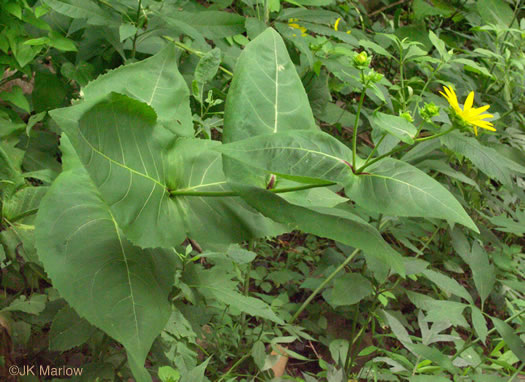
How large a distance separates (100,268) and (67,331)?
15.9 inches

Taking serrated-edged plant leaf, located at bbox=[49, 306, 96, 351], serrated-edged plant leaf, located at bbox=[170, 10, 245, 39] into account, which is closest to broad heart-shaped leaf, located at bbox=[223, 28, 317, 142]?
serrated-edged plant leaf, located at bbox=[49, 306, 96, 351]

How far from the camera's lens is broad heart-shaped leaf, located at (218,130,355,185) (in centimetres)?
69

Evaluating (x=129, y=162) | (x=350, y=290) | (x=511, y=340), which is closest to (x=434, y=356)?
(x=511, y=340)

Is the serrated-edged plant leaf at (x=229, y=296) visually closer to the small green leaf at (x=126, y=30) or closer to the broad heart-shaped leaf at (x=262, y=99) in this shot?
the broad heart-shaped leaf at (x=262, y=99)

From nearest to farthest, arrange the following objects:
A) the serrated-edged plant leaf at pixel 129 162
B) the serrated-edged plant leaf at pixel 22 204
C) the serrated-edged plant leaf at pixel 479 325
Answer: the serrated-edged plant leaf at pixel 129 162
the serrated-edged plant leaf at pixel 22 204
the serrated-edged plant leaf at pixel 479 325

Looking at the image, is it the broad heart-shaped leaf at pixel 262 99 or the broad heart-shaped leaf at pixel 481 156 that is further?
the broad heart-shaped leaf at pixel 481 156

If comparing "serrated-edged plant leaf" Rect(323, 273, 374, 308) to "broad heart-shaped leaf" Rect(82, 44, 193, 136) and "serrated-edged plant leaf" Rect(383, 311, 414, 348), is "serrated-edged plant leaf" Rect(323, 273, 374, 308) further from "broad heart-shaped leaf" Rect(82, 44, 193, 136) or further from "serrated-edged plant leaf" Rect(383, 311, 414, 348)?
"broad heart-shaped leaf" Rect(82, 44, 193, 136)

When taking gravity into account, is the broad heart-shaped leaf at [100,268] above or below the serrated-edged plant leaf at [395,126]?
below

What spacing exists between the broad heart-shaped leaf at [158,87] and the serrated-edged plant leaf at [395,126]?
1.05ft

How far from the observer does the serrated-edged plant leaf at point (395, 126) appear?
2.55ft

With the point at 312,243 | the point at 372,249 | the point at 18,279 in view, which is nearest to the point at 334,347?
the point at 312,243

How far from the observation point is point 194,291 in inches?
46.3

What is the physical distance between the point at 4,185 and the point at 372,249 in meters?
0.71

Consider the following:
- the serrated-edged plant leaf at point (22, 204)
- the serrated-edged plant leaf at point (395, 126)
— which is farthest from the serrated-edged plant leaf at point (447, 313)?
the serrated-edged plant leaf at point (22, 204)
